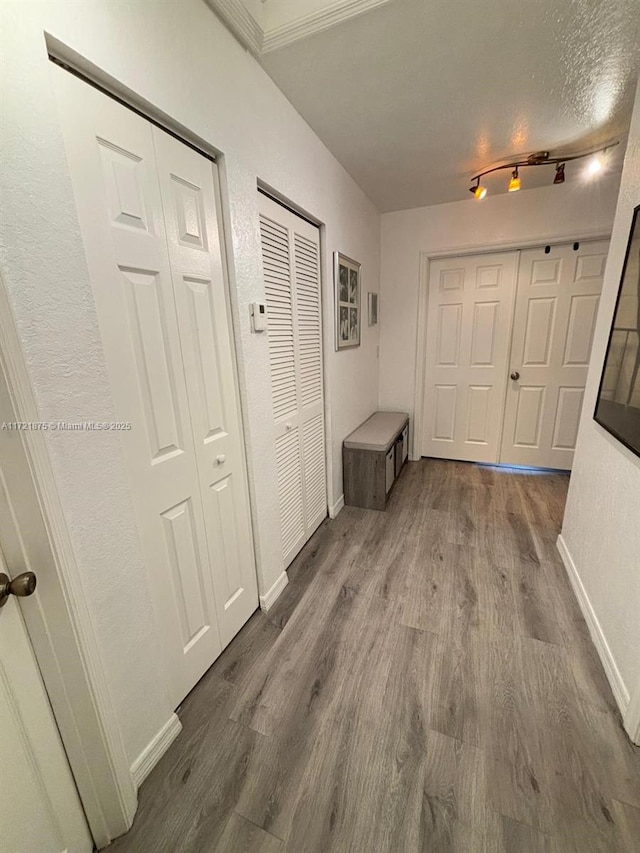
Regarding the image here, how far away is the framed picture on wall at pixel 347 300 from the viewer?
2381 millimetres

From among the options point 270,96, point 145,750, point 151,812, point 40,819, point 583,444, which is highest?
point 270,96

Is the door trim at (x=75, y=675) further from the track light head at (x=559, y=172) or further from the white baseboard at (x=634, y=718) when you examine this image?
the track light head at (x=559, y=172)

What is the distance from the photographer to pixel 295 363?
6.39 ft

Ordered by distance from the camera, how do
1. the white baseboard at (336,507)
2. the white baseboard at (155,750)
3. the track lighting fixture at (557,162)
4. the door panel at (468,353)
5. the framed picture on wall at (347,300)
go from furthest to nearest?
the door panel at (468,353)
the white baseboard at (336,507)
the framed picture on wall at (347,300)
the track lighting fixture at (557,162)
the white baseboard at (155,750)

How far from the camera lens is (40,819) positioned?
0.78 meters

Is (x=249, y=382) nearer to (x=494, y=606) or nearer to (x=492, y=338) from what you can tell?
(x=494, y=606)

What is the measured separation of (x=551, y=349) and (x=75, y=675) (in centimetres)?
377

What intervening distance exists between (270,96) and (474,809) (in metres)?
2.75

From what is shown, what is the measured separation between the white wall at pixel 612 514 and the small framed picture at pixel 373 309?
5.92 feet

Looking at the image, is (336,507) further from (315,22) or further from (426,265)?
(315,22)

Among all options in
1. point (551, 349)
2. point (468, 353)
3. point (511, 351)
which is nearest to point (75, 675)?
point (468, 353)

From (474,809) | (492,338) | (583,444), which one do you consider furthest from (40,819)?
(492,338)

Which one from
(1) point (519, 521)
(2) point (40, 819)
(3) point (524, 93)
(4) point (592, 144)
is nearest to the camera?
(2) point (40, 819)

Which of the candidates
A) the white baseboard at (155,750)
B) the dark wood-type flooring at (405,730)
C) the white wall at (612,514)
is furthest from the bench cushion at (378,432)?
the white baseboard at (155,750)
